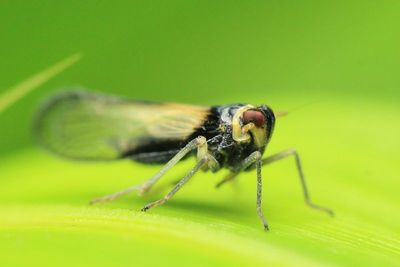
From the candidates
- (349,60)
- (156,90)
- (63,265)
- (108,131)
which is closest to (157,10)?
(156,90)

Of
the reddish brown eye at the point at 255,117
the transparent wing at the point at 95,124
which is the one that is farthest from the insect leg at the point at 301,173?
the transparent wing at the point at 95,124

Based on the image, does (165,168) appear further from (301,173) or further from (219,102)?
(219,102)

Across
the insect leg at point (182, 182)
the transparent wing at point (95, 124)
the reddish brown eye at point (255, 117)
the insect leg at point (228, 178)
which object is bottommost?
the insect leg at point (182, 182)

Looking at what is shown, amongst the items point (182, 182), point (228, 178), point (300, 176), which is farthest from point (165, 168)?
point (300, 176)

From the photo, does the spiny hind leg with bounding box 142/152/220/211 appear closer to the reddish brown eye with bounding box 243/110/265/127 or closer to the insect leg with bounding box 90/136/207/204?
the insect leg with bounding box 90/136/207/204

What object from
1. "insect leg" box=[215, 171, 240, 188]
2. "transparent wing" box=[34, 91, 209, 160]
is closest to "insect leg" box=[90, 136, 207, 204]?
"insect leg" box=[215, 171, 240, 188]

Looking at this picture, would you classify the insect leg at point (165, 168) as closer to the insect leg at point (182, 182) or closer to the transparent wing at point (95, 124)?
the insect leg at point (182, 182)

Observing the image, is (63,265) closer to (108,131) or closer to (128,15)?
(108,131)

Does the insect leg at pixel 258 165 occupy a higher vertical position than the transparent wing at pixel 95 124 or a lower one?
lower
